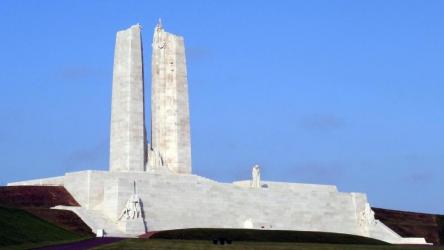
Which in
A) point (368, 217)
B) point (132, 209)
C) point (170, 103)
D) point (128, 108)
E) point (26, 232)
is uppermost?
point (170, 103)

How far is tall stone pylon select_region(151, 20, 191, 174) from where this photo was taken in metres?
58.1

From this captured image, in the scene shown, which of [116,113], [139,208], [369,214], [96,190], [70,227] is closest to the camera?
[70,227]

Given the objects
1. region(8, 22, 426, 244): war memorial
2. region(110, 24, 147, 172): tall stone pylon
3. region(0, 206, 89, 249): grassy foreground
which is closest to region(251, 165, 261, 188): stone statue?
region(8, 22, 426, 244): war memorial

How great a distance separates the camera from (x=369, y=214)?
5962cm

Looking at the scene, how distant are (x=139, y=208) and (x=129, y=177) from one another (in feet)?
11.1

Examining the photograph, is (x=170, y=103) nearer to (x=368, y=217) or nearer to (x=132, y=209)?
(x=132, y=209)

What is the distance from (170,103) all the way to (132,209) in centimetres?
1296

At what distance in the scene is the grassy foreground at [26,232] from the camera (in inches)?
1390

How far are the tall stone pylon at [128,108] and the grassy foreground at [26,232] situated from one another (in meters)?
12.5

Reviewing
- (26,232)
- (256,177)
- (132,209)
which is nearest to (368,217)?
(256,177)

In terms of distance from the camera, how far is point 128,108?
55062 millimetres

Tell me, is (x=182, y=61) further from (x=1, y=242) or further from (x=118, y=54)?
(x=1, y=242)

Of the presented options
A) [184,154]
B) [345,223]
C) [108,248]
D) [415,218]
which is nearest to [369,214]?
[345,223]

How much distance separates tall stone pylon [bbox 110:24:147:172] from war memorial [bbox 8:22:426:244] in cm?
7
